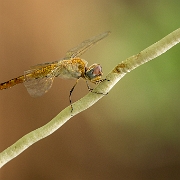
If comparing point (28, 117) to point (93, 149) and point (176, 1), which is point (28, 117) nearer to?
point (93, 149)

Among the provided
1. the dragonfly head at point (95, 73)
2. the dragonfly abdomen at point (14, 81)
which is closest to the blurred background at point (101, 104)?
the dragonfly abdomen at point (14, 81)

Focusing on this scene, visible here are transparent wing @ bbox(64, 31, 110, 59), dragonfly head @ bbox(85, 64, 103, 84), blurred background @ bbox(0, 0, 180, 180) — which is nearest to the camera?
dragonfly head @ bbox(85, 64, 103, 84)

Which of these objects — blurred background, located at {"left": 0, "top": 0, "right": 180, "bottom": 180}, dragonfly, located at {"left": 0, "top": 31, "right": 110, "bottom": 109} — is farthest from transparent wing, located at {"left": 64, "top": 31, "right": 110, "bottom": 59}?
blurred background, located at {"left": 0, "top": 0, "right": 180, "bottom": 180}

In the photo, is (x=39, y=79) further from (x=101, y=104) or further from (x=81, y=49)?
A: (x=101, y=104)

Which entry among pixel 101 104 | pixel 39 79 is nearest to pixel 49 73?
pixel 39 79

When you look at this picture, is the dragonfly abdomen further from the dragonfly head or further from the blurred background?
the blurred background

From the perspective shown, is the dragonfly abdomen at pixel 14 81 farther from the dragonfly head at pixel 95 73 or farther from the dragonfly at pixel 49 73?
the dragonfly head at pixel 95 73
